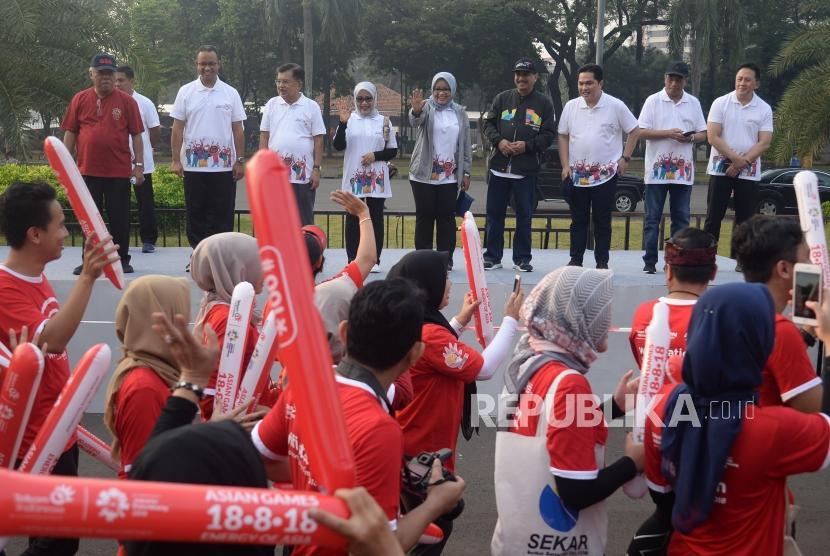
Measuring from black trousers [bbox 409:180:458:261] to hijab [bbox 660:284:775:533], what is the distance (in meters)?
5.85

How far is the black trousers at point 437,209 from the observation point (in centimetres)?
884

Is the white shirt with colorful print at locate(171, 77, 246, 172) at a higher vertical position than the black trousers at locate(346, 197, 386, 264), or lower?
higher

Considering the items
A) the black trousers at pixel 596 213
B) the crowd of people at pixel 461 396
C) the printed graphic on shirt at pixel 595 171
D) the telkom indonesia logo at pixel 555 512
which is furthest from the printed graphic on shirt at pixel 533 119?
the telkom indonesia logo at pixel 555 512

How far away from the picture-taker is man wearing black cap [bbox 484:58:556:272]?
8.66 m

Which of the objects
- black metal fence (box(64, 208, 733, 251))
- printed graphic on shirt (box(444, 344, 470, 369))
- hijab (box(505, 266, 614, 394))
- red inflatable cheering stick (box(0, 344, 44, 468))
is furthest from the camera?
black metal fence (box(64, 208, 733, 251))

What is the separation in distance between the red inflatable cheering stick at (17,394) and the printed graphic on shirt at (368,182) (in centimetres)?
602

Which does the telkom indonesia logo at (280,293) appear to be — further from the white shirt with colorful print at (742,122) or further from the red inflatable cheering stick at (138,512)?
the white shirt with colorful print at (742,122)

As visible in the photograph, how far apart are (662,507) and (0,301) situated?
2.54 meters

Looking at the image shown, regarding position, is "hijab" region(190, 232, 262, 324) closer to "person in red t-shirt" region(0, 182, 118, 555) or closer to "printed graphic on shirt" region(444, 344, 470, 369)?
"person in red t-shirt" region(0, 182, 118, 555)

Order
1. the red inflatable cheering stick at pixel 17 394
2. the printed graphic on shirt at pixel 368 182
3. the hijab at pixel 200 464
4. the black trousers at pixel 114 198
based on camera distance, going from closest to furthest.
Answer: the hijab at pixel 200 464
the red inflatable cheering stick at pixel 17 394
the black trousers at pixel 114 198
the printed graphic on shirt at pixel 368 182

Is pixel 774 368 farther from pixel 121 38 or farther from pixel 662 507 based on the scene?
pixel 121 38

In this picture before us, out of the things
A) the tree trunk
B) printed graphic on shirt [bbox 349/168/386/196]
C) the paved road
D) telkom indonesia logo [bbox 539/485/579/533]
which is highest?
the tree trunk

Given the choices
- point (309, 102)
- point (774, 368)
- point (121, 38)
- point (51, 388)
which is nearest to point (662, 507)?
point (774, 368)

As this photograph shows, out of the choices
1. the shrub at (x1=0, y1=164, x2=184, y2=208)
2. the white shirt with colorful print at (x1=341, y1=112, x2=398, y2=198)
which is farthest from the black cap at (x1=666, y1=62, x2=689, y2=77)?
the shrub at (x1=0, y1=164, x2=184, y2=208)
